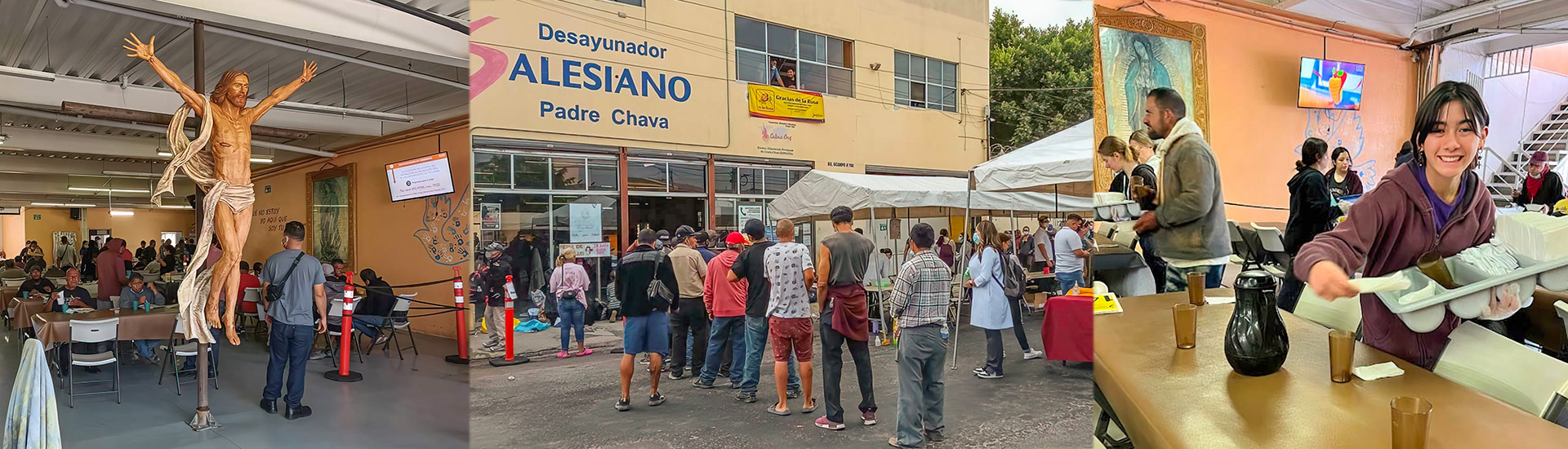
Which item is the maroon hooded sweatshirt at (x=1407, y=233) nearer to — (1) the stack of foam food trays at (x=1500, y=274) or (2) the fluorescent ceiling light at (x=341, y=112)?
(1) the stack of foam food trays at (x=1500, y=274)

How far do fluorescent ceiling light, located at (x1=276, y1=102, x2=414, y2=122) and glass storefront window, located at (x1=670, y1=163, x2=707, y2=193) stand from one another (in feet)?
14.4

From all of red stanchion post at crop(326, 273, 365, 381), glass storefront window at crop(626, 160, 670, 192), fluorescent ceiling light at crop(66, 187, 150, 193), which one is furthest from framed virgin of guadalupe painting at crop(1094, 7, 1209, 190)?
fluorescent ceiling light at crop(66, 187, 150, 193)

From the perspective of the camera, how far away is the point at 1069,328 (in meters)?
1.52

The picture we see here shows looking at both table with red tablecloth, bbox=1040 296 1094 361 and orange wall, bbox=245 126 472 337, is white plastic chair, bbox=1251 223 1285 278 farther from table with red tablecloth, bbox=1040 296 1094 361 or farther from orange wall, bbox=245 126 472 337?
orange wall, bbox=245 126 472 337

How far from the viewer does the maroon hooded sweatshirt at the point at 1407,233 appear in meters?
1.79

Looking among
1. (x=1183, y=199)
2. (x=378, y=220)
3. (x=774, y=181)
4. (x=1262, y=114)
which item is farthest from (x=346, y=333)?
(x=1262, y=114)

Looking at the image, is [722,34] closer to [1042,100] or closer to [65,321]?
[1042,100]

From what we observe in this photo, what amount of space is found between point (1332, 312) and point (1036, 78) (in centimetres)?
147

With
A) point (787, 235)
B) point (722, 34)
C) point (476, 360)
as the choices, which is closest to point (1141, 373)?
point (787, 235)

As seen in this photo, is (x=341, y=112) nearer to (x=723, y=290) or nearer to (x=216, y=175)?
(x=216, y=175)

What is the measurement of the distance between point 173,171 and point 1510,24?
14.5 m

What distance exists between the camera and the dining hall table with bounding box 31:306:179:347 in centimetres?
469

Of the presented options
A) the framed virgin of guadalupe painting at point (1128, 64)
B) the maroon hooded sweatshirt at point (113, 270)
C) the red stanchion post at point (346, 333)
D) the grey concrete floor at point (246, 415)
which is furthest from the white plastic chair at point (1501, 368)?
the maroon hooded sweatshirt at point (113, 270)

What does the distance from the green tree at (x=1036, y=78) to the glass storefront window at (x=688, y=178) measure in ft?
1.95
